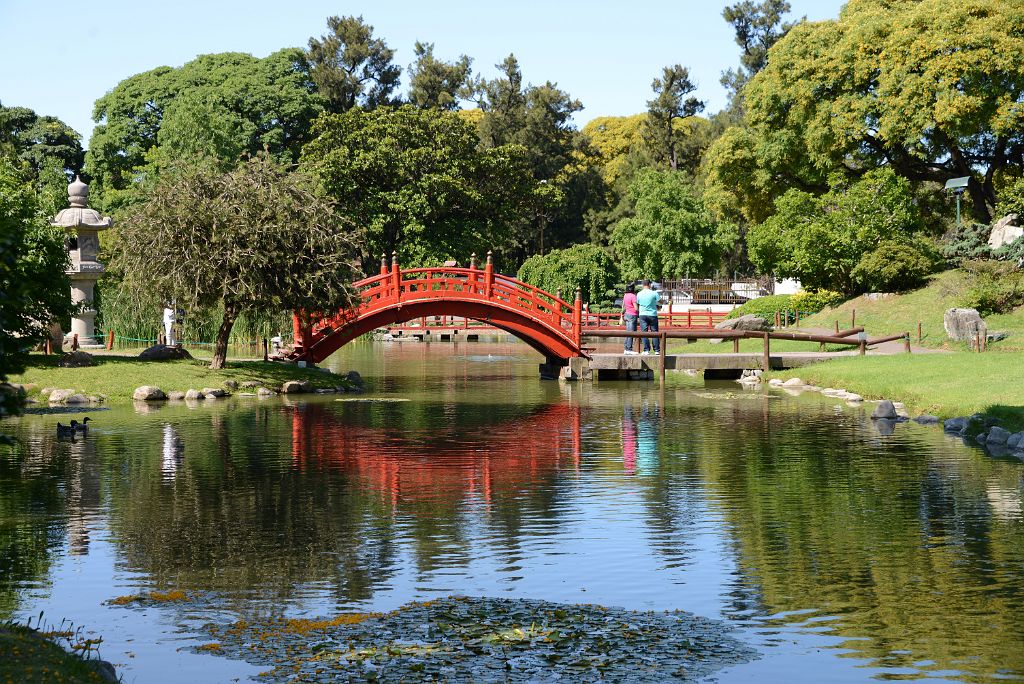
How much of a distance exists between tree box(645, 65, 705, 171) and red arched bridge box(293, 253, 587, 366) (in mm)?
57112

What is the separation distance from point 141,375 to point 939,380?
23.0 meters

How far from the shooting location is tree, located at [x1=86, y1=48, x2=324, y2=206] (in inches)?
3438

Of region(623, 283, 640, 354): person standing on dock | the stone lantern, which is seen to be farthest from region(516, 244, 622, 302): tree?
the stone lantern

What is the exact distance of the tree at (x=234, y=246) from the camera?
36.3 m

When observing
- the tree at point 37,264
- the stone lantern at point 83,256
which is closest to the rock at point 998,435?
the tree at point 37,264

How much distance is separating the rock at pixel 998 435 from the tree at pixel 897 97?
30821mm

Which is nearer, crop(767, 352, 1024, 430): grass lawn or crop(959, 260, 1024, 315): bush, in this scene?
crop(767, 352, 1024, 430): grass lawn

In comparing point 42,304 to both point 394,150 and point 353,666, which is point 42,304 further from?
point 394,150

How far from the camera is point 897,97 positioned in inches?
2197

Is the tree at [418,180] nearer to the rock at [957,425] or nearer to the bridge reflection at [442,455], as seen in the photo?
the bridge reflection at [442,455]

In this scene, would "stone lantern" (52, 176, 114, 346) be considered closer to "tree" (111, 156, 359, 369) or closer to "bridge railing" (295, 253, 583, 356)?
"tree" (111, 156, 359, 369)

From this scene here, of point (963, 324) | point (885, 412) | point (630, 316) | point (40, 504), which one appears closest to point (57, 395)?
point (40, 504)

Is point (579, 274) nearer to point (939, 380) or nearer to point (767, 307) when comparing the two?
point (767, 307)

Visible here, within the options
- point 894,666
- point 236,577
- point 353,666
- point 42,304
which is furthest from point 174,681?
point 42,304
